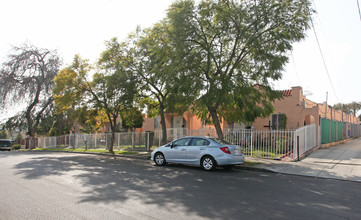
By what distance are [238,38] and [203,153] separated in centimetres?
554

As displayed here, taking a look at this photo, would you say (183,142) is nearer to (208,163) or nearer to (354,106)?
(208,163)

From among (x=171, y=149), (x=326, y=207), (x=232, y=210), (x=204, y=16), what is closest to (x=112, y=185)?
(x=232, y=210)

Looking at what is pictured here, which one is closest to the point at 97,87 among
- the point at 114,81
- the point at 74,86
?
the point at 74,86

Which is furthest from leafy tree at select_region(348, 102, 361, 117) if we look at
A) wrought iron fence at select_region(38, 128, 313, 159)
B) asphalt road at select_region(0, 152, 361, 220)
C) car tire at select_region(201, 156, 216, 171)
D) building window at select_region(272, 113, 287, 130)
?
car tire at select_region(201, 156, 216, 171)

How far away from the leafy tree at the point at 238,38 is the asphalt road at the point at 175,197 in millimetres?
4284

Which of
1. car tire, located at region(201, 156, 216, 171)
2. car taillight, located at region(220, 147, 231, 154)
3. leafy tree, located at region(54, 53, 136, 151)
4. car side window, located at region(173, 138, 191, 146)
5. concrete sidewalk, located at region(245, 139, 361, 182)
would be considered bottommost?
concrete sidewalk, located at region(245, 139, 361, 182)

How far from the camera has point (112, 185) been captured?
779cm

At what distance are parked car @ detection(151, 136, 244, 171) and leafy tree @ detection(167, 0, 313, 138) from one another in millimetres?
1785

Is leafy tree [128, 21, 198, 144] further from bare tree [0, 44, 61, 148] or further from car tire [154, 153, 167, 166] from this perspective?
bare tree [0, 44, 61, 148]

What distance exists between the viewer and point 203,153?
1101 centimetres

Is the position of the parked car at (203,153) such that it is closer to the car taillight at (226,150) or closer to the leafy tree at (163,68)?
the car taillight at (226,150)

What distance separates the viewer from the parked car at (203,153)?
10633 mm

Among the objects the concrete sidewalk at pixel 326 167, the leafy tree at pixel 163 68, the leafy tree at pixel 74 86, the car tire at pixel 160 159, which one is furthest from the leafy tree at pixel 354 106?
the car tire at pixel 160 159

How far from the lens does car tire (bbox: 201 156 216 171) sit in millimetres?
10688
